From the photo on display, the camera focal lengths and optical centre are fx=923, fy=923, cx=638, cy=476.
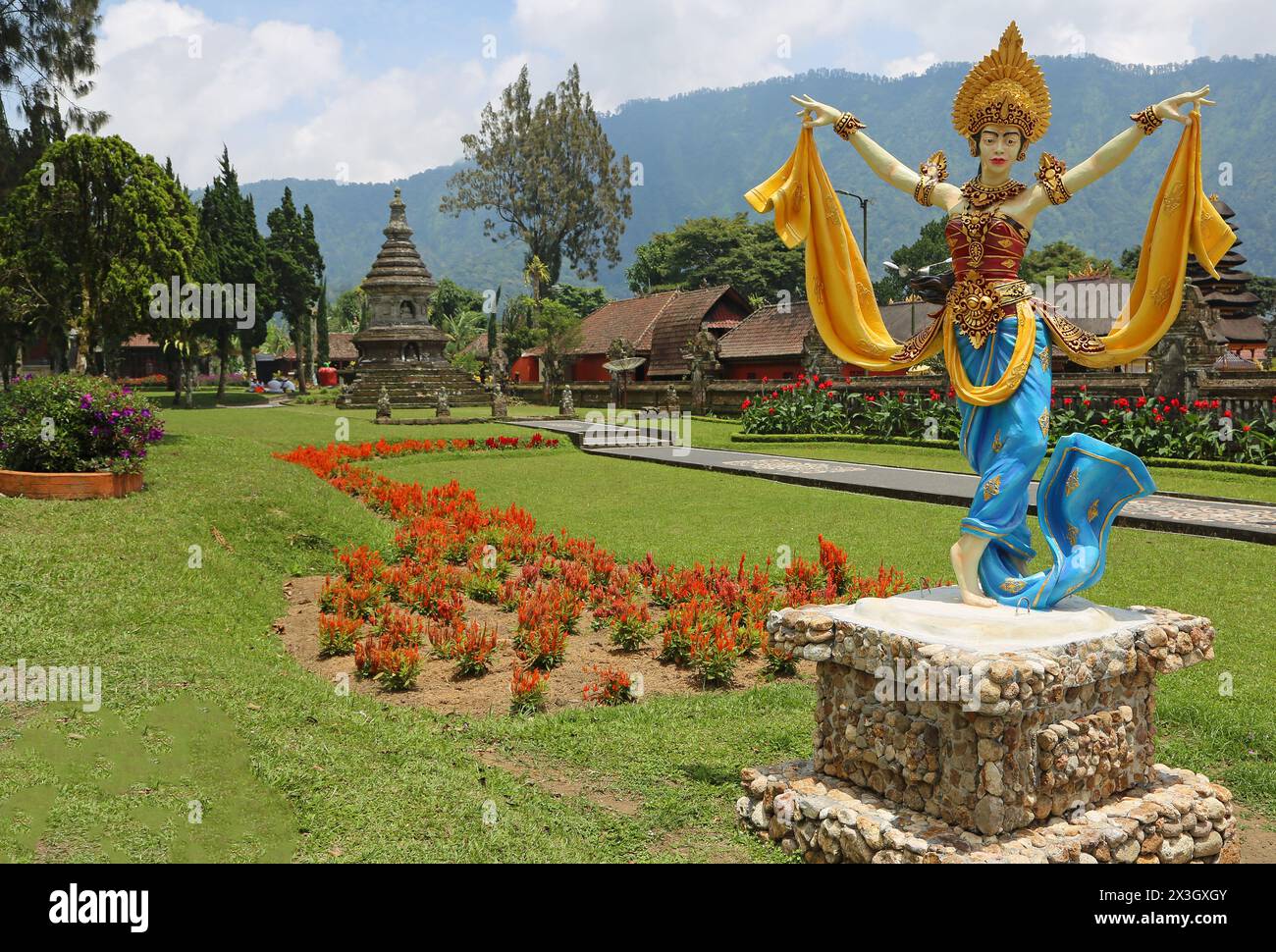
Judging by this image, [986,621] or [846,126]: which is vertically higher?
[846,126]

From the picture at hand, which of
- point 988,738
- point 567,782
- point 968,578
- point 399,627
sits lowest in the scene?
point 567,782

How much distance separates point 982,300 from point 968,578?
4.72 feet

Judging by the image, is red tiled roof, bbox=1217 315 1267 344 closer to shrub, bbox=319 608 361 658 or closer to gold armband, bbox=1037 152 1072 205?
gold armband, bbox=1037 152 1072 205

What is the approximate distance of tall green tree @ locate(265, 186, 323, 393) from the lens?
52.7 m

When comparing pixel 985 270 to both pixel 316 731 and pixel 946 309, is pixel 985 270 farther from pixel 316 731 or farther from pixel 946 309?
pixel 316 731

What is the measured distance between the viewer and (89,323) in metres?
16.8

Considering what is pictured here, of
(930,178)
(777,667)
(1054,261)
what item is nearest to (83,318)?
(777,667)

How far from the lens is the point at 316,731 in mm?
5422

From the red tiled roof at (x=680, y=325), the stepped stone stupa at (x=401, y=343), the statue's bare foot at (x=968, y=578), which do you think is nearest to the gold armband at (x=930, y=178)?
the statue's bare foot at (x=968, y=578)

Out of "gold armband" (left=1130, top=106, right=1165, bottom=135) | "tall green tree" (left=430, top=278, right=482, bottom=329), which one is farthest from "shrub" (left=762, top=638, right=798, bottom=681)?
"tall green tree" (left=430, top=278, right=482, bottom=329)

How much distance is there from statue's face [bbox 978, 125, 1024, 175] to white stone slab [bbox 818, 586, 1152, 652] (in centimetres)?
230

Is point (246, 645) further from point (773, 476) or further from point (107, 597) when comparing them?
point (773, 476)
